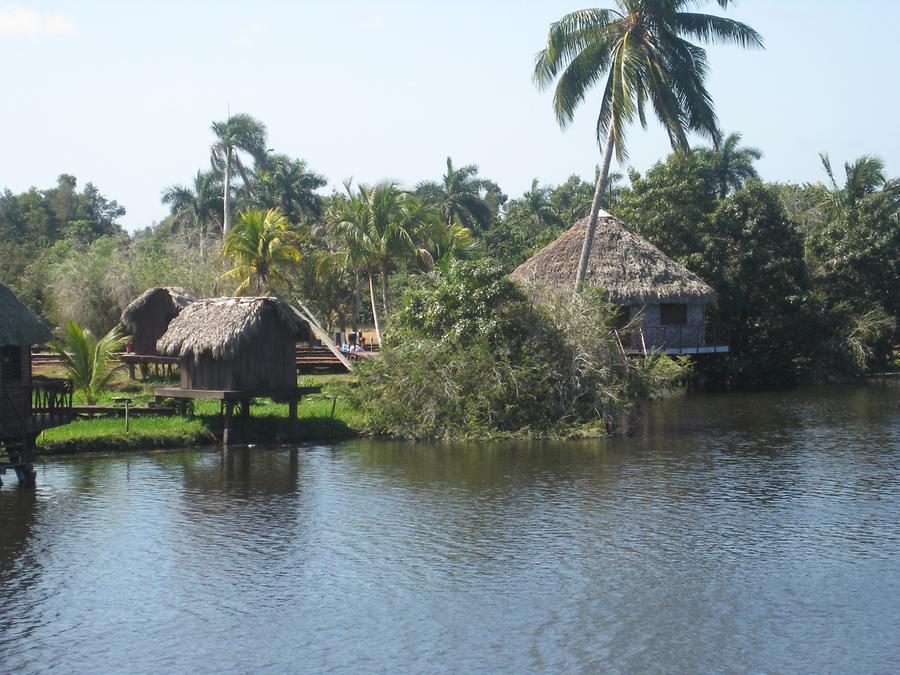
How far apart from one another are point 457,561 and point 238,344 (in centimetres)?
1164

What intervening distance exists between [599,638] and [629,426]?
1675cm

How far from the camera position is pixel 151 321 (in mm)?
36438

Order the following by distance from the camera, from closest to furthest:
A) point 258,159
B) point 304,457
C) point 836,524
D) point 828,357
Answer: point 836,524, point 304,457, point 828,357, point 258,159

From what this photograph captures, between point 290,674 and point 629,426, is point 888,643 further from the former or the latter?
point 629,426

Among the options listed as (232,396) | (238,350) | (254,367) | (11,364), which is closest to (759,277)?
(254,367)

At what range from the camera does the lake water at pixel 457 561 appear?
41.7 ft

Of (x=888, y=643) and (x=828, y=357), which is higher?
(x=828, y=357)

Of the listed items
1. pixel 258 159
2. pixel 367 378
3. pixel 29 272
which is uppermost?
pixel 258 159

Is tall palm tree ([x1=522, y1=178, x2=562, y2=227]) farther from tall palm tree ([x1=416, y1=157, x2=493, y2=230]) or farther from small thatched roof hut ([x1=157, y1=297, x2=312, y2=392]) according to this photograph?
small thatched roof hut ([x1=157, y1=297, x2=312, y2=392])

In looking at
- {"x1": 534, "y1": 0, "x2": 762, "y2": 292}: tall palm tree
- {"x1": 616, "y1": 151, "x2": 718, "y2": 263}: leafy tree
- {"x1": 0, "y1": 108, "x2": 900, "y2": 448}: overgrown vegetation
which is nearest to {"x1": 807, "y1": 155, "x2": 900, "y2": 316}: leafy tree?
{"x1": 0, "y1": 108, "x2": 900, "y2": 448}: overgrown vegetation

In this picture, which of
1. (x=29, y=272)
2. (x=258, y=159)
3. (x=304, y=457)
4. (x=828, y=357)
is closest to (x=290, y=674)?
(x=304, y=457)

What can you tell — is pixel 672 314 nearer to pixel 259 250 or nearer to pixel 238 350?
pixel 259 250

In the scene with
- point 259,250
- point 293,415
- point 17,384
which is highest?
point 259,250

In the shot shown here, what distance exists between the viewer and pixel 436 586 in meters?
15.1
